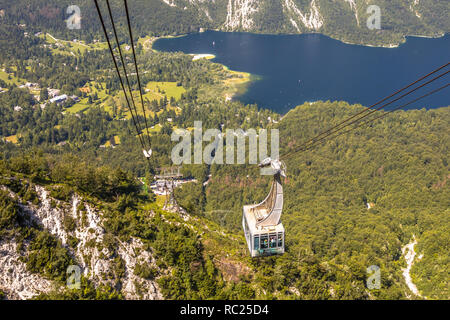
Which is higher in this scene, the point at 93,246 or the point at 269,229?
the point at 269,229

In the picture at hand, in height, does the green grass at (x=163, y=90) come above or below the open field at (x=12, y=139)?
above

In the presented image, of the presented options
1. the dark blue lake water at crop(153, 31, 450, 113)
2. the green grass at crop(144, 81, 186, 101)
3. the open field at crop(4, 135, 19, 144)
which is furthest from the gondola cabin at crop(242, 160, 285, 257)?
the green grass at crop(144, 81, 186, 101)

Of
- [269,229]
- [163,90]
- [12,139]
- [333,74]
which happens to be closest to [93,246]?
[269,229]

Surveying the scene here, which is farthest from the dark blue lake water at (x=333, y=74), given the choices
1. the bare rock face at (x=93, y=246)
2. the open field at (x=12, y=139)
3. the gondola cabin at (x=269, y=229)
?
the bare rock face at (x=93, y=246)

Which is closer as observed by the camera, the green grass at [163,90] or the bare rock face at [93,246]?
the bare rock face at [93,246]

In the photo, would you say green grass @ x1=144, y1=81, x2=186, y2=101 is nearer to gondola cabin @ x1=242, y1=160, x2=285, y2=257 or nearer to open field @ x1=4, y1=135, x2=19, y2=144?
open field @ x1=4, y1=135, x2=19, y2=144

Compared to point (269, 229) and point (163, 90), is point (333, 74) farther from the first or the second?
point (269, 229)

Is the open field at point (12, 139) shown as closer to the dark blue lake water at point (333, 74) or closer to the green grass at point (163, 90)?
the green grass at point (163, 90)

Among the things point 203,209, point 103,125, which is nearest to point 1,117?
point 103,125

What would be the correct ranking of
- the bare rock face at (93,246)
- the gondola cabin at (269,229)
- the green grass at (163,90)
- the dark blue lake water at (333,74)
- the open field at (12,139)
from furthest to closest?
the green grass at (163,90) < the dark blue lake water at (333,74) < the open field at (12,139) < the gondola cabin at (269,229) < the bare rock face at (93,246)
